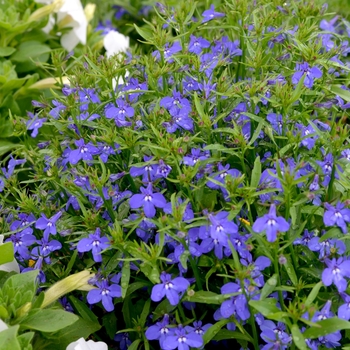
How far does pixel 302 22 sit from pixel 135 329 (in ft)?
3.18

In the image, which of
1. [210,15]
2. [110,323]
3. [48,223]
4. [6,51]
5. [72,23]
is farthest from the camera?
[72,23]

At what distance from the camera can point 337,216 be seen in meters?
1.40

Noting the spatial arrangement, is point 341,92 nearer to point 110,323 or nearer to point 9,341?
point 110,323

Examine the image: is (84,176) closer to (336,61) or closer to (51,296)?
(51,296)

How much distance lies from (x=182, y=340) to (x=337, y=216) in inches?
18.1

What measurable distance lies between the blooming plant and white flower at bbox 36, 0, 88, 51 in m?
0.99

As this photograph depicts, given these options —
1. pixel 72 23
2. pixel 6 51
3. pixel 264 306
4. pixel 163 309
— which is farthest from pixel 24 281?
pixel 72 23

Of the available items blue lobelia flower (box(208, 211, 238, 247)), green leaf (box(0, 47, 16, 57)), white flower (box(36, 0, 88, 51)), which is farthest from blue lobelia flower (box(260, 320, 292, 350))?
white flower (box(36, 0, 88, 51))

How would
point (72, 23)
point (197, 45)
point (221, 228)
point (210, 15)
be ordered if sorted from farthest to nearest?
point (72, 23) → point (210, 15) → point (197, 45) → point (221, 228)

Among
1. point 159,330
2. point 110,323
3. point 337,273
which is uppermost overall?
point 337,273

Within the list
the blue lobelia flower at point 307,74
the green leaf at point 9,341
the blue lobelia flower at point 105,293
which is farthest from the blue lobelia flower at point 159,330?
the blue lobelia flower at point 307,74

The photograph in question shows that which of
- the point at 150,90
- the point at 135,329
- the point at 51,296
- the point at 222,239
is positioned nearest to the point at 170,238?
the point at 222,239

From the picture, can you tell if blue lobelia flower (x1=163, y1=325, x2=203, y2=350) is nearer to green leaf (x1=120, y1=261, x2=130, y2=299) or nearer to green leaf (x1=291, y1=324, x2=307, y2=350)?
green leaf (x1=120, y1=261, x2=130, y2=299)

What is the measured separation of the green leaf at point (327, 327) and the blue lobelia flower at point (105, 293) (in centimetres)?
48
